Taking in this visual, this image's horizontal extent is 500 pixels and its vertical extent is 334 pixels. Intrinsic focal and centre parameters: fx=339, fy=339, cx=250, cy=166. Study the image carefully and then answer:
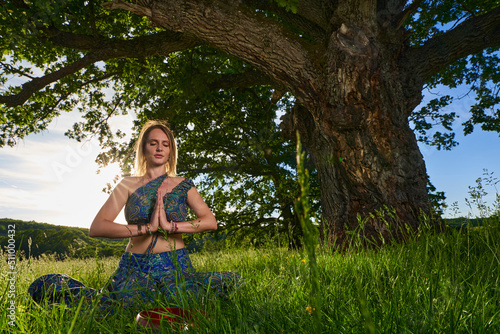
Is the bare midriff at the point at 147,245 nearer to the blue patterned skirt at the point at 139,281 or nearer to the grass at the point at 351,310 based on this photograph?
the blue patterned skirt at the point at 139,281

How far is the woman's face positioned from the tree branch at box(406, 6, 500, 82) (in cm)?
472

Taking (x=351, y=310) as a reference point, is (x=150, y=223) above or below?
above

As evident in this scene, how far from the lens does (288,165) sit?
11008 mm

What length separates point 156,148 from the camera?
407cm

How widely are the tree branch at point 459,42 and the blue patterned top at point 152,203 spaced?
16.0 feet

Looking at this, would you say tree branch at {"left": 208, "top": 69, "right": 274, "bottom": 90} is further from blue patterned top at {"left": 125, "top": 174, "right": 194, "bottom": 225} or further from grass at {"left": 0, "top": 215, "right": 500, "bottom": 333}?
grass at {"left": 0, "top": 215, "right": 500, "bottom": 333}

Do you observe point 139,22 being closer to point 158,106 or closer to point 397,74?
point 158,106

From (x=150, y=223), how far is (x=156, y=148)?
107 cm

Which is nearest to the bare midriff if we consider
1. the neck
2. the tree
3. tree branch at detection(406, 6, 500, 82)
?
the neck

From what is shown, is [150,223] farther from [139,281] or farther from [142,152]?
[142,152]

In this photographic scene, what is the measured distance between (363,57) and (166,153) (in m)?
3.15

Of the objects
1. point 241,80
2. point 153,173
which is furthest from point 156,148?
point 241,80

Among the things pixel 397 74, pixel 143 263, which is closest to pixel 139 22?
pixel 397 74

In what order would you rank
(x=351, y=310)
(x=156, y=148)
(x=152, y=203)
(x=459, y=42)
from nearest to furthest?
(x=351, y=310) → (x=152, y=203) → (x=156, y=148) → (x=459, y=42)
